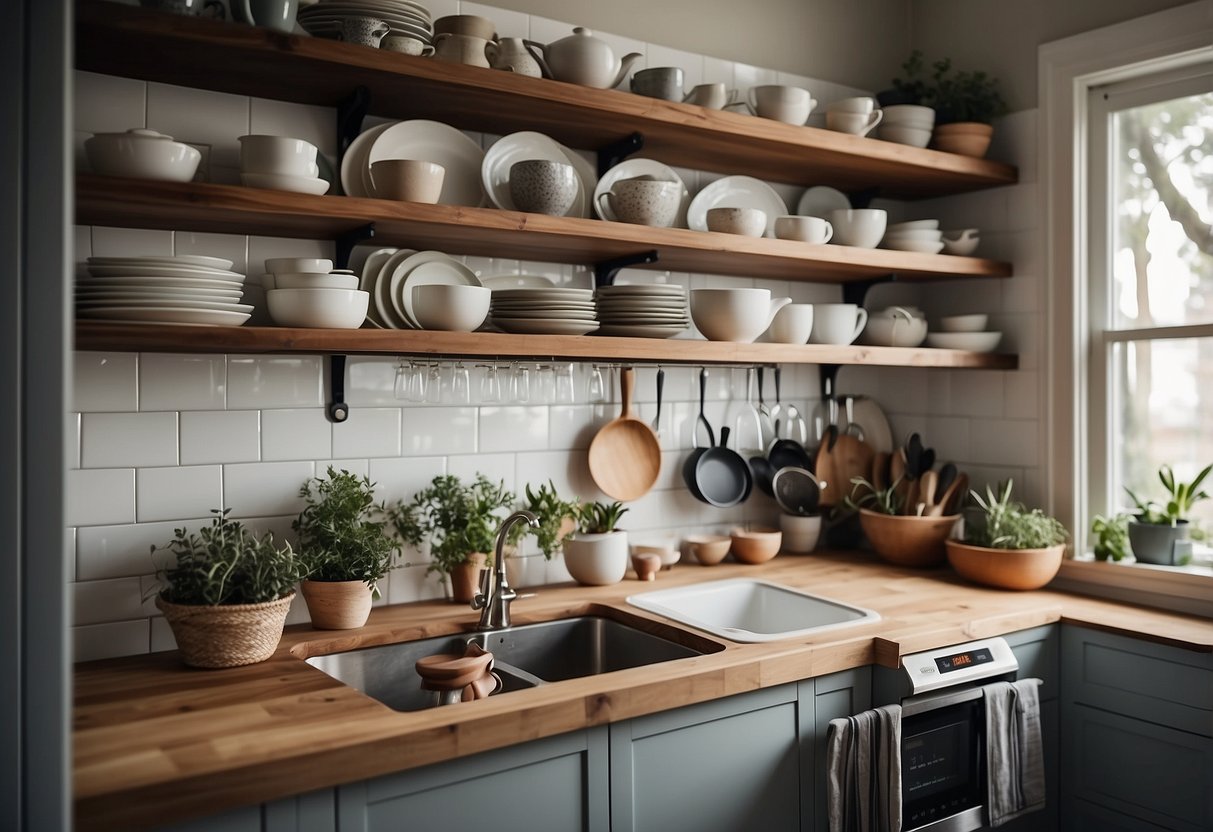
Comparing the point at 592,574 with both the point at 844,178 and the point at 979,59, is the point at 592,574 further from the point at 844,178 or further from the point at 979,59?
the point at 979,59

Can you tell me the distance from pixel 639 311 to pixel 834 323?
2.24 feet

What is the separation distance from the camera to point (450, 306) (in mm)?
2092

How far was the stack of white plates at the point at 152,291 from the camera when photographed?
1.78m

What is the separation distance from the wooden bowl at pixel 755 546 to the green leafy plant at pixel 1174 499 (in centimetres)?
99

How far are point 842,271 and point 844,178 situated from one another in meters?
0.32

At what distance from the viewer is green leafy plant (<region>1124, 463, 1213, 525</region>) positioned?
258 cm

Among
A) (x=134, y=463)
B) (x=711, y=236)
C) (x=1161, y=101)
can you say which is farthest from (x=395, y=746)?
(x=1161, y=101)

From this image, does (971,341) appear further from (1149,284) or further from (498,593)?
(498,593)

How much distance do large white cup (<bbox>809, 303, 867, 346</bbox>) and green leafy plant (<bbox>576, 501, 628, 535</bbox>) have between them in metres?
0.75

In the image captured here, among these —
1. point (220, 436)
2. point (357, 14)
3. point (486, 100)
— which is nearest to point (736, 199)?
point (486, 100)

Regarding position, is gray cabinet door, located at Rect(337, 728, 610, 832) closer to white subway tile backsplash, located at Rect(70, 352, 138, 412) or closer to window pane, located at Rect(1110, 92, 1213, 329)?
white subway tile backsplash, located at Rect(70, 352, 138, 412)

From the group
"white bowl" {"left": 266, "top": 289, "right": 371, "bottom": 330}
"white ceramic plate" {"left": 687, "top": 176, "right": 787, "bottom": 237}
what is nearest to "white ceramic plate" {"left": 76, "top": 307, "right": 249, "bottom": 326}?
"white bowl" {"left": 266, "top": 289, "right": 371, "bottom": 330}

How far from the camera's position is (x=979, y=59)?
122 inches

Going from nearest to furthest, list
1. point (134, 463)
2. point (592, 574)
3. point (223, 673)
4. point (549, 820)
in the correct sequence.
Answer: point (549, 820), point (223, 673), point (134, 463), point (592, 574)
